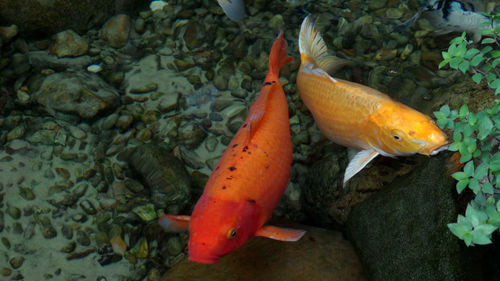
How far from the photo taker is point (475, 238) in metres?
1.91

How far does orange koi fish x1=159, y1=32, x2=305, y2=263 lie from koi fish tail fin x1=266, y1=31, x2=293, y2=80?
7.4 inches

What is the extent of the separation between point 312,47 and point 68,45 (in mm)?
2758

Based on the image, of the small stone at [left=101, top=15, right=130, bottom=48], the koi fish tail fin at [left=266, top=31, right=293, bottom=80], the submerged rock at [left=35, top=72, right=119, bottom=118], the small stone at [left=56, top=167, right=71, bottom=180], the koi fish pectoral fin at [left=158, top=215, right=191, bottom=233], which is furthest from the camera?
the small stone at [left=101, top=15, right=130, bottom=48]

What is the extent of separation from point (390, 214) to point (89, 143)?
9.52ft

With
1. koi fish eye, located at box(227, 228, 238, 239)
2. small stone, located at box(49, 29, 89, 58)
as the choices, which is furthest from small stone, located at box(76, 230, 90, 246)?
small stone, located at box(49, 29, 89, 58)

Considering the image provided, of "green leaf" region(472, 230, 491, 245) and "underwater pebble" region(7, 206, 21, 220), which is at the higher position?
"green leaf" region(472, 230, 491, 245)

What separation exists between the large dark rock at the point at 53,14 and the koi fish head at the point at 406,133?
3.54 m

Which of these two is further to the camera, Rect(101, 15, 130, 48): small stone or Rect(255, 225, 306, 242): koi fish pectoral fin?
Rect(101, 15, 130, 48): small stone

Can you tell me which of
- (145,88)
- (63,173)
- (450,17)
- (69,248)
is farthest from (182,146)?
(450,17)

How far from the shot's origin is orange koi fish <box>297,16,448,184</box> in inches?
125

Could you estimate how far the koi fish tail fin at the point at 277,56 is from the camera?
3977mm

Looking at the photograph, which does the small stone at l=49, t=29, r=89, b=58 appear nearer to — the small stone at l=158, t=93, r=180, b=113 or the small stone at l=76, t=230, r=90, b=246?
the small stone at l=158, t=93, r=180, b=113

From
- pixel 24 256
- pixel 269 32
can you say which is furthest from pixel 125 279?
pixel 269 32

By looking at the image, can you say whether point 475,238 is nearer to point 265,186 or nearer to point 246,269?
point 265,186
